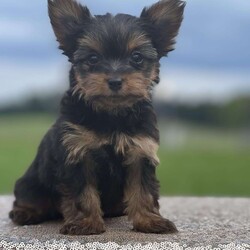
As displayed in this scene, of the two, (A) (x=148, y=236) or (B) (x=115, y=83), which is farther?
(A) (x=148, y=236)

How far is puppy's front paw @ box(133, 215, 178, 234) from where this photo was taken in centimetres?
716

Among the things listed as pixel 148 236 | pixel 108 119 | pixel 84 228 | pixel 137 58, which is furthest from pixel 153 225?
pixel 137 58

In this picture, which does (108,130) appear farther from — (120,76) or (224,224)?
(224,224)

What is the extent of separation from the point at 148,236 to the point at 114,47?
1.84 metres

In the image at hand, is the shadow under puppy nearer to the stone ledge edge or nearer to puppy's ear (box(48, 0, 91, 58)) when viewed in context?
puppy's ear (box(48, 0, 91, 58))

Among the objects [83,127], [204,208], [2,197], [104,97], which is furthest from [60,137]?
[2,197]

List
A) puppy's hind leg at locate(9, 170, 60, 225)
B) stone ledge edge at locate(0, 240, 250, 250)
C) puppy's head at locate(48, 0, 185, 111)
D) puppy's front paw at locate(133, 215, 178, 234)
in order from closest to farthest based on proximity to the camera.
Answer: stone ledge edge at locate(0, 240, 250, 250)
puppy's head at locate(48, 0, 185, 111)
puppy's front paw at locate(133, 215, 178, 234)
puppy's hind leg at locate(9, 170, 60, 225)

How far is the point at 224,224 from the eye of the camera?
8148 mm

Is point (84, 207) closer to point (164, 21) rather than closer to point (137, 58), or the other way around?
point (137, 58)

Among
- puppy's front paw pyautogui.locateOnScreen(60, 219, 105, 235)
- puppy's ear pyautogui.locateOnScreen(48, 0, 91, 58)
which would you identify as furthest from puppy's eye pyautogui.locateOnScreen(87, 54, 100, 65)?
puppy's front paw pyautogui.locateOnScreen(60, 219, 105, 235)

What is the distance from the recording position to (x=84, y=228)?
701 cm

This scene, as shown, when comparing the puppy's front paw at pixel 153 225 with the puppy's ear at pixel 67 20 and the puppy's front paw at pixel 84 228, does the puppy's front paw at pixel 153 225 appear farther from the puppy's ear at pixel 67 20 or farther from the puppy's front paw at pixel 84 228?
the puppy's ear at pixel 67 20

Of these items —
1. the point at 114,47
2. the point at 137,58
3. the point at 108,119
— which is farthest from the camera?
the point at 108,119

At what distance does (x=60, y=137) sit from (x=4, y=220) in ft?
5.58
